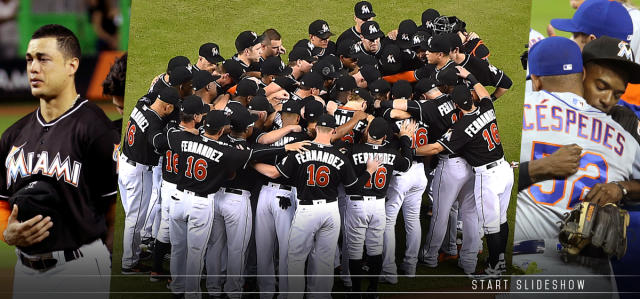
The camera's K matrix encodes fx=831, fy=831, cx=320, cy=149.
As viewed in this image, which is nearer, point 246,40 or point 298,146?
point 298,146

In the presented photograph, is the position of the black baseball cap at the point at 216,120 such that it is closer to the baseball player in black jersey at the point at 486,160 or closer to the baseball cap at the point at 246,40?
the baseball cap at the point at 246,40

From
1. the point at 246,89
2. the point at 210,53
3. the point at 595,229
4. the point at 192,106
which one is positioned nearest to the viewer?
the point at 192,106

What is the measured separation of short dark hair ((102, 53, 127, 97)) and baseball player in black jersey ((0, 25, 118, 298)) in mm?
239

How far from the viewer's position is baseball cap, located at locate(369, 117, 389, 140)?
7215mm

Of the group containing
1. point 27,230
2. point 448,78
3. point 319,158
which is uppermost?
point 448,78

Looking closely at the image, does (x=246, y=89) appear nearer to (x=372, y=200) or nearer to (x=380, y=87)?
(x=380, y=87)

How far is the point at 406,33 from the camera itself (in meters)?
8.69

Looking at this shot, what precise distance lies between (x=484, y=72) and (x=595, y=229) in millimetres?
1830

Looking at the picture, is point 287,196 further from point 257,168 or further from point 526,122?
point 526,122

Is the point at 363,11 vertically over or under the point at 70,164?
over

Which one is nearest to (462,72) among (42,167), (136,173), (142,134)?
(142,134)

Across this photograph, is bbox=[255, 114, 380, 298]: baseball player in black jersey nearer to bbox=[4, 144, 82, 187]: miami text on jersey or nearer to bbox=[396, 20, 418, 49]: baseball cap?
bbox=[4, 144, 82, 187]: miami text on jersey

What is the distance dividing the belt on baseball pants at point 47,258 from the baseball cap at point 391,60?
3.46 meters

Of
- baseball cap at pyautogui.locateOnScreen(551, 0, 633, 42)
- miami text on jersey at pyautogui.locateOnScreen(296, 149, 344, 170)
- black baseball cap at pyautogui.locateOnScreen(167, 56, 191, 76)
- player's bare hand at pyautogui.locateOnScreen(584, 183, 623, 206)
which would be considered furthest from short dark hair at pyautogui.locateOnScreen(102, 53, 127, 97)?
player's bare hand at pyautogui.locateOnScreen(584, 183, 623, 206)
